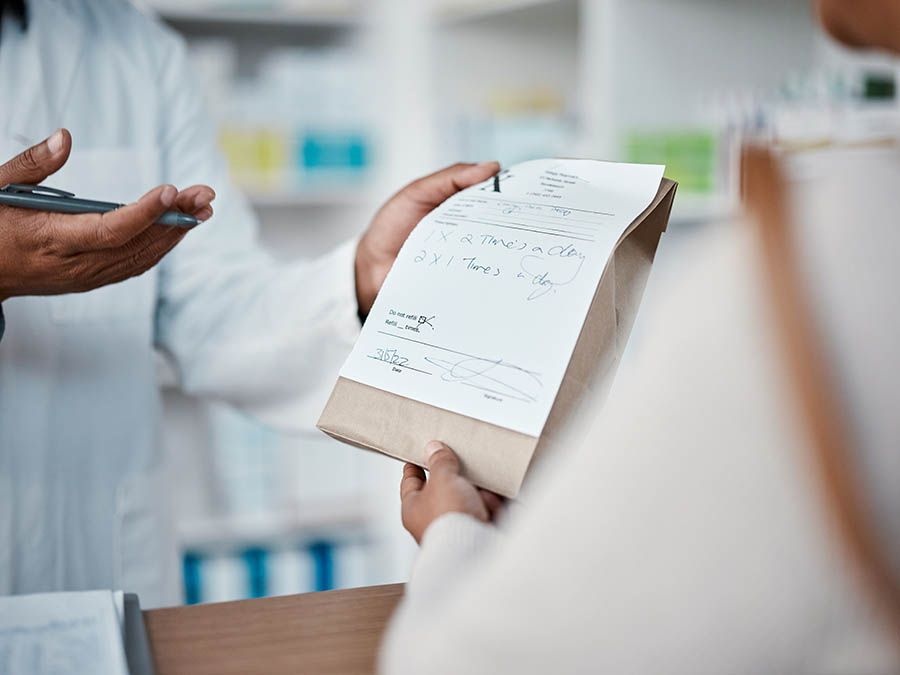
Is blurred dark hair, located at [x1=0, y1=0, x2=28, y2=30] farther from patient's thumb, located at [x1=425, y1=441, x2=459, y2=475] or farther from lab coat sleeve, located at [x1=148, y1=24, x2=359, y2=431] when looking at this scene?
patient's thumb, located at [x1=425, y1=441, x2=459, y2=475]

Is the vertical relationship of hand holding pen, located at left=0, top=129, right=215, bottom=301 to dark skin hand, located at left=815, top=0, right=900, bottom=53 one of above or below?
below

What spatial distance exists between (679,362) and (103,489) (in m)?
0.97

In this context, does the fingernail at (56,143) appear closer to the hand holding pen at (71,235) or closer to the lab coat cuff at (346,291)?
the hand holding pen at (71,235)

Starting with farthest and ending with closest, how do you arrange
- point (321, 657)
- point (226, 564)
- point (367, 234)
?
point (226, 564)
point (367, 234)
point (321, 657)

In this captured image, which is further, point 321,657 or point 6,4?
point 6,4

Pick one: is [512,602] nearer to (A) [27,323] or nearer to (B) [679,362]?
(B) [679,362]

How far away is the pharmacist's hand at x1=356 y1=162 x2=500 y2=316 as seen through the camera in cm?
92

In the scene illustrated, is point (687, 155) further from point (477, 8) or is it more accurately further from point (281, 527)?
point (281, 527)

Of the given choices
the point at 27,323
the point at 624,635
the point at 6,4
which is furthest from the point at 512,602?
the point at 6,4

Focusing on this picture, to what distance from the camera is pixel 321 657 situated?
659mm

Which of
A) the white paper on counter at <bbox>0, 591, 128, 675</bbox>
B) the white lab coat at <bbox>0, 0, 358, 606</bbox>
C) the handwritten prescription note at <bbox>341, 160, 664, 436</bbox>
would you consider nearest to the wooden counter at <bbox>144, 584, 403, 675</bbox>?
the white paper on counter at <bbox>0, 591, 128, 675</bbox>

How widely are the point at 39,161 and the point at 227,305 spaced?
0.48 metres

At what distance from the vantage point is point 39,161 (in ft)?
2.73

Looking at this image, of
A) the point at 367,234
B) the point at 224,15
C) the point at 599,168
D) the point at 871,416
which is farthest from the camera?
the point at 224,15
